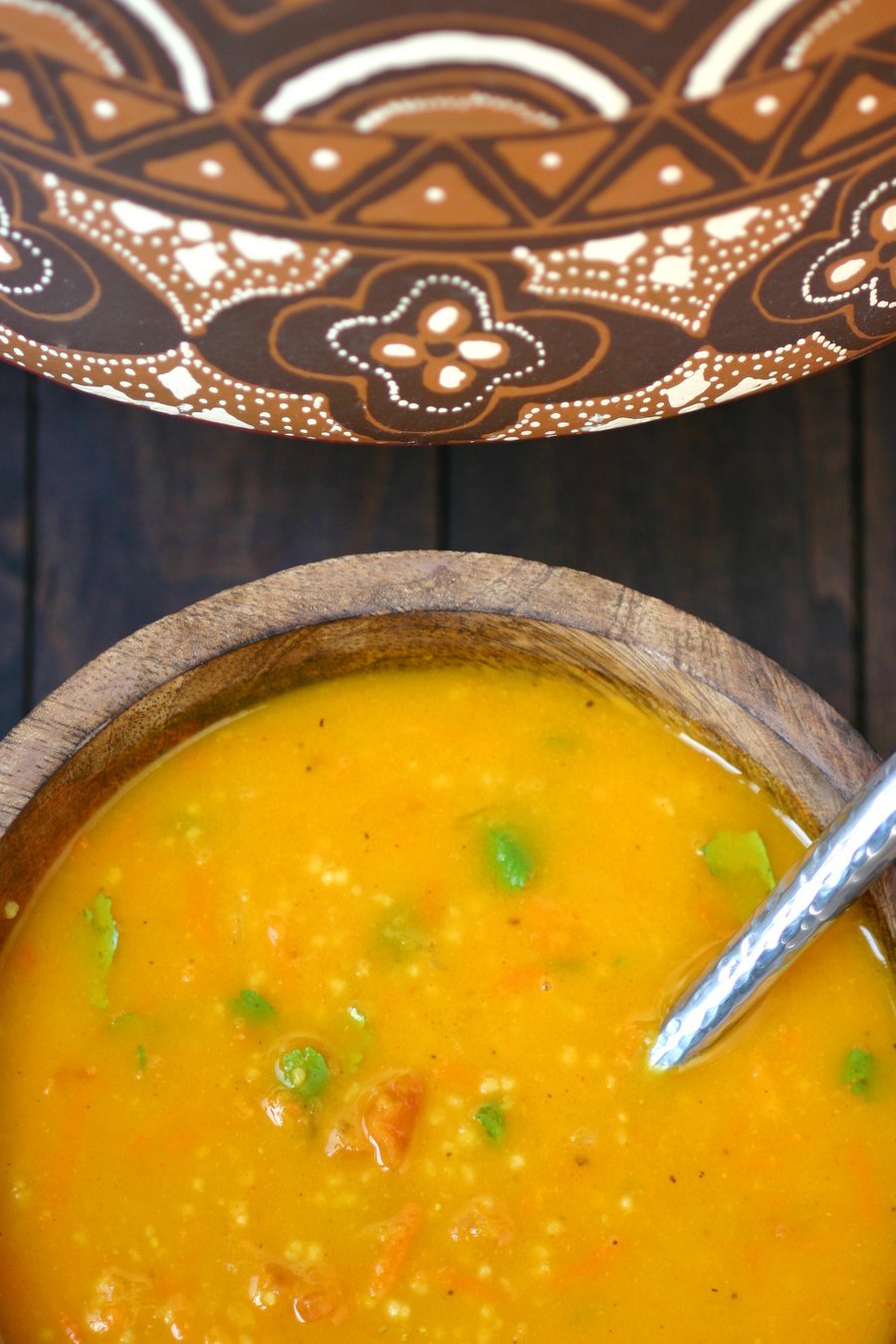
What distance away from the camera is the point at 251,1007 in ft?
3.20

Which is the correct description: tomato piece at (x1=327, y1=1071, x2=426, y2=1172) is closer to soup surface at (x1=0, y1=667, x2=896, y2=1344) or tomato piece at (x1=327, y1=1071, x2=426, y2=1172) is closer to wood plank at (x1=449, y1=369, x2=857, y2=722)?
soup surface at (x1=0, y1=667, x2=896, y2=1344)

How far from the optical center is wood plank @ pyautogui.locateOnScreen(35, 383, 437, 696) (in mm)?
1184

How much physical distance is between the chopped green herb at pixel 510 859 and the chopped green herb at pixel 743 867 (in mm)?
117

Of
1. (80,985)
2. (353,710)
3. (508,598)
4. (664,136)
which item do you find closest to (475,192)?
(664,136)

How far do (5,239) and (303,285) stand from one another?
158mm

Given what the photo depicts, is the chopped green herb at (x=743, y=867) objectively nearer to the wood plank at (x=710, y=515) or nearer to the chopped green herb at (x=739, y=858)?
the chopped green herb at (x=739, y=858)

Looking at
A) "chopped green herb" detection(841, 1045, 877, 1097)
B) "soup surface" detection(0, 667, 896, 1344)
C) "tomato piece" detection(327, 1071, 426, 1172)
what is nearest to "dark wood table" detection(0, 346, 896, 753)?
"soup surface" detection(0, 667, 896, 1344)

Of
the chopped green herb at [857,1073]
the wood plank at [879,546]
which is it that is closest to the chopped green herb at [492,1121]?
the chopped green herb at [857,1073]

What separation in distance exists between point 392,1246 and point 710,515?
58cm

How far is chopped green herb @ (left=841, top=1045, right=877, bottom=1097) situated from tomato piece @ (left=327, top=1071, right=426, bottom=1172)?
0.87ft

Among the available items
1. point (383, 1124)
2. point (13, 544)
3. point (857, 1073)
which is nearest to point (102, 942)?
point (383, 1124)

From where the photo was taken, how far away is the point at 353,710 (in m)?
1.04

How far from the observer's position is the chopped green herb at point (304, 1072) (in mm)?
958

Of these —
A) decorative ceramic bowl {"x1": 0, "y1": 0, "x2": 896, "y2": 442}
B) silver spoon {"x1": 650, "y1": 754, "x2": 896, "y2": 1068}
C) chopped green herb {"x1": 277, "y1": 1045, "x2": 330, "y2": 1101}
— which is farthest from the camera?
chopped green herb {"x1": 277, "y1": 1045, "x2": 330, "y2": 1101}
